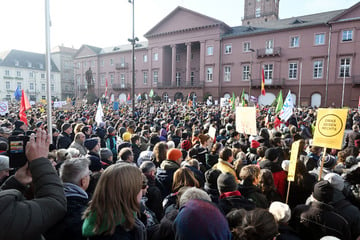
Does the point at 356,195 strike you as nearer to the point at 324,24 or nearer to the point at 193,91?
the point at 324,24

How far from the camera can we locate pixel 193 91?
42.5 m

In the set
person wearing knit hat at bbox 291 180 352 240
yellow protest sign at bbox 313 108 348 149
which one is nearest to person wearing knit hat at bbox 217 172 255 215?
person wearing knit hat at bbox 291 180 352 240

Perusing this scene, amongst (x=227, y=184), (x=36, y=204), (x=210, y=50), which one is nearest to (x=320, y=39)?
(x=210, y=50)

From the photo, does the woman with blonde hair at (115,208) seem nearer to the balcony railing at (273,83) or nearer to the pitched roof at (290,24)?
the balcony railing at (273,83)

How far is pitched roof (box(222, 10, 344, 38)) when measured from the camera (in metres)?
33.2

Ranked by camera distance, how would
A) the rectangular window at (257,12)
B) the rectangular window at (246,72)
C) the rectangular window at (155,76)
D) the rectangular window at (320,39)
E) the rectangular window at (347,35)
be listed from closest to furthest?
1. the rectangular window at (347,35)
2. the rectangular window at (320,39)
3. the rectangular window at (246,72)
4. the rectangular window at (155,76)
5. the rectangular window at (257,12)

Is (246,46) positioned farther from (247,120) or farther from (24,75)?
(24,75)

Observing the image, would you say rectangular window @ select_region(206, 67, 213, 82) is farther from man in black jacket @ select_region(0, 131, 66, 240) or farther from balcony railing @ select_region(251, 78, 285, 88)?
man in black jacket @ select_region(0, 131, 66, 240)

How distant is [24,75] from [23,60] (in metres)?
4.29

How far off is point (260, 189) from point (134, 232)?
222 cm

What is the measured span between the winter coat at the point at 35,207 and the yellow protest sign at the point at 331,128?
14.4ft

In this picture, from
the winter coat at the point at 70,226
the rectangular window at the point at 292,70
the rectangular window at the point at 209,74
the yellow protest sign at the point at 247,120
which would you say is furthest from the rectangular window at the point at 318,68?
the winter coat at the point at 70,226

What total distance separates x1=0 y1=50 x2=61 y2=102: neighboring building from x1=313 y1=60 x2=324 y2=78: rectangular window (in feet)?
176

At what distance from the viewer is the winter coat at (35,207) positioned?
143 cm
